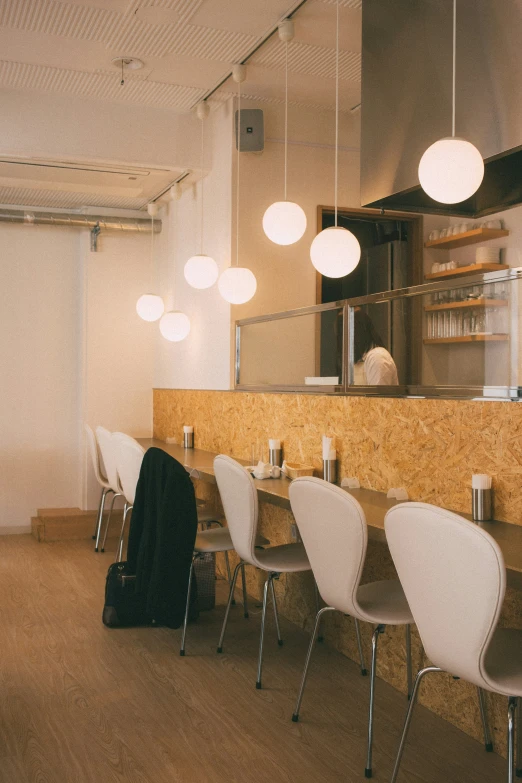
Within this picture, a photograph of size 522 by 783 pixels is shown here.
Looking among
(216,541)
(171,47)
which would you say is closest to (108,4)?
(171,47)

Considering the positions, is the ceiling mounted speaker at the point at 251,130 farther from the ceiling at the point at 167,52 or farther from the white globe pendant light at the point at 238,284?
the white globe pendant light at the point at 238,284

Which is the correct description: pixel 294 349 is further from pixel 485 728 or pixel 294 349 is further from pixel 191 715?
pixel 485 728

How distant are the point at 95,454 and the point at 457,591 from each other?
15.6ft

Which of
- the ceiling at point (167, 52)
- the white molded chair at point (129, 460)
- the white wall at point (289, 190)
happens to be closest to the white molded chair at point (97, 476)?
the white molded chair at point (129, 460)

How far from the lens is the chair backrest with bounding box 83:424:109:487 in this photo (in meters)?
6.52

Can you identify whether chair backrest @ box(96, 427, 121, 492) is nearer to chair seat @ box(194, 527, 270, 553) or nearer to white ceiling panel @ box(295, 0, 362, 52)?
chair seat @ box(194, 527, 270, 553)

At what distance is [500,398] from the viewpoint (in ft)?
9.41

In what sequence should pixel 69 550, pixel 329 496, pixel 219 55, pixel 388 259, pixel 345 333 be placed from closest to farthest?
pixel 329 496
pixel 345 333
pixel 219 55
pixel 388 259
pixel 69 550

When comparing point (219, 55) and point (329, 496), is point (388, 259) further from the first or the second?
point (329, 496)

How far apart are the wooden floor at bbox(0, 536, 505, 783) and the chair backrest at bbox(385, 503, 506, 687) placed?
0.72 metres

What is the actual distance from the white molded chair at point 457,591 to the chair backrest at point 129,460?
257 centimetres

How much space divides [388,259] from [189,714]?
12.5 feet

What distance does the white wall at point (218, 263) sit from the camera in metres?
5.55

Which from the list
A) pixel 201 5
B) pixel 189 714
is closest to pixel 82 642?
pixel 189 714
